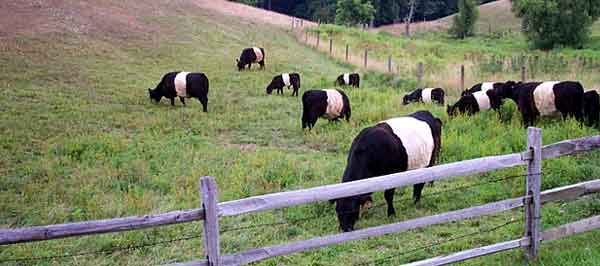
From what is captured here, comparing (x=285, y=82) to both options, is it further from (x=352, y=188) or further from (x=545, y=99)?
(x=352, y=188)

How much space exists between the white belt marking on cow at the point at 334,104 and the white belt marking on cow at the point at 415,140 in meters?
5.46

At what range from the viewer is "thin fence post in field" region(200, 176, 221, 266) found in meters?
3.75

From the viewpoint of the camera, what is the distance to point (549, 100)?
11047 mm

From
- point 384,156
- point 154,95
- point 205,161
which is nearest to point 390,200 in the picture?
point 384,156

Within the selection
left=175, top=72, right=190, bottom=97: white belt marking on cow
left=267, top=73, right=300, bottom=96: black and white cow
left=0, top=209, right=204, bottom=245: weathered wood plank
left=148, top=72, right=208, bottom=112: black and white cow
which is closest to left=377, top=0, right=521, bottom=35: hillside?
left=267, top=73, right=300, bottom=96: black and white cow

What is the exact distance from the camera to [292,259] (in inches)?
232

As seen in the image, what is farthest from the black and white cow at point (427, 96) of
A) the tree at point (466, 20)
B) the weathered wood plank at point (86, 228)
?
the tree at point (466, 20)

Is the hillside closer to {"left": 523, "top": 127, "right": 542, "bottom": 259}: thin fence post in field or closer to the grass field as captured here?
the grass field

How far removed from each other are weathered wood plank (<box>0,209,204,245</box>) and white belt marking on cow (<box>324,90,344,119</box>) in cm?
954

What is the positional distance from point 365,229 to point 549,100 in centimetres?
805

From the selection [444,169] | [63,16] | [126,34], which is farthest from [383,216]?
[63,16]

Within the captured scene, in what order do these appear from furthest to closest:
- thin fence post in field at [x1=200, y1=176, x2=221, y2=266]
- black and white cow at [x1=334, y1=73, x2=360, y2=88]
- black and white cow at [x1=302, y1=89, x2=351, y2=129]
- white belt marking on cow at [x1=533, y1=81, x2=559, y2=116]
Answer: black and white cow at [x1=334, y1=73, x2=360, y2=88]
black and white cow at [x1=302, y1=89, x2=351, y2=129]
white belt marking on cow at [x1=533, y1=81, x2=559, y2=116]
thin fence post in field at [x1=200, y1=176, x2=221, y2=266]

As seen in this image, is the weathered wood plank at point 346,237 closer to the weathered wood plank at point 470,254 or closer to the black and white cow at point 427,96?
the weathered wood plank at point 470,254

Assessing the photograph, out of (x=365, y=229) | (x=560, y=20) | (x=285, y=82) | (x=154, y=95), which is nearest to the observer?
(x=365, y=229)
